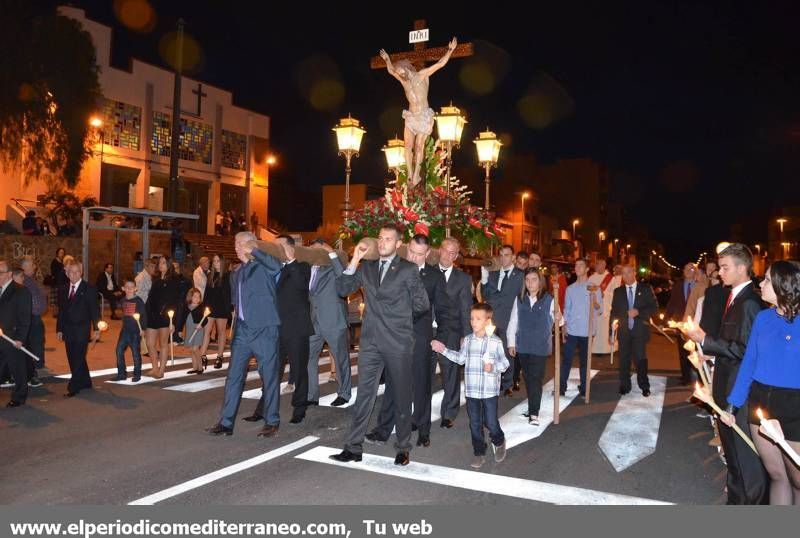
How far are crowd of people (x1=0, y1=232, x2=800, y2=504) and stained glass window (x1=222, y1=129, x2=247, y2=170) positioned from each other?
82.7 feet

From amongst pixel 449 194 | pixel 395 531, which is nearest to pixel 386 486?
pixel 395 531

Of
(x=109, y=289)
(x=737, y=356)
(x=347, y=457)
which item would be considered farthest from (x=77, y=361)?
(x=109, y=289)

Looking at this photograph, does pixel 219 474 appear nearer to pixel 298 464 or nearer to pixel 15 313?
pixel 298 464

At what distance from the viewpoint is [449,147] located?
38.8ft

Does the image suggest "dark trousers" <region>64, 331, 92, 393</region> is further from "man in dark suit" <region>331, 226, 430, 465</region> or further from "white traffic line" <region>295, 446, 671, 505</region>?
"man in dark suit" <region>331, 226, 430, 465</region>

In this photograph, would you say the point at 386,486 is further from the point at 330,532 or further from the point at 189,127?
the point at 189,127

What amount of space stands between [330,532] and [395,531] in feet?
1.41

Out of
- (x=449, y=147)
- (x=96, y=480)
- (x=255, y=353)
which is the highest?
(x=449, y=147)

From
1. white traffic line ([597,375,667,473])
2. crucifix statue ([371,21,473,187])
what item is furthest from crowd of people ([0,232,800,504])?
crucifix statue ([371,21,473,187])

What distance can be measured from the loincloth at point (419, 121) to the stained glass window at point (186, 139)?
2238 centimetres

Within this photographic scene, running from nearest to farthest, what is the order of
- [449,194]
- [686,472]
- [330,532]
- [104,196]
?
[330,532] < [686,472] < [449,194] < [104,196]

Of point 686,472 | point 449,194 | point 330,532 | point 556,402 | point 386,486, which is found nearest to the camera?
point 330,532

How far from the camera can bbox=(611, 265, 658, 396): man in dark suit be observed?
928cm

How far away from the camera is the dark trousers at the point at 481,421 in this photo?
229 inches
